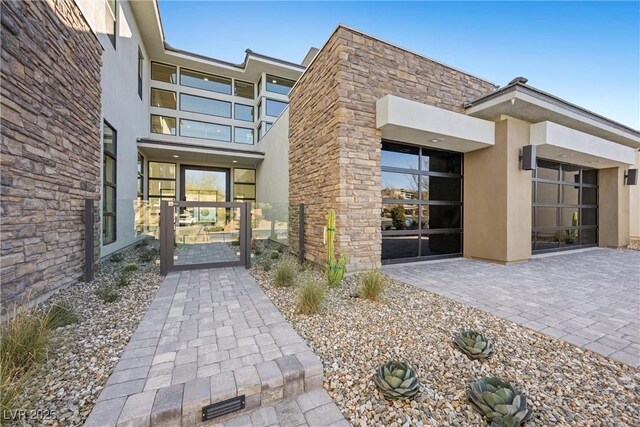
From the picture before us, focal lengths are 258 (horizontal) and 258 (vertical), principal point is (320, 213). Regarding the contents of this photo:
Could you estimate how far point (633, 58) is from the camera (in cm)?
778

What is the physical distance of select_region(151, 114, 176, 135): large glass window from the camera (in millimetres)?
13094

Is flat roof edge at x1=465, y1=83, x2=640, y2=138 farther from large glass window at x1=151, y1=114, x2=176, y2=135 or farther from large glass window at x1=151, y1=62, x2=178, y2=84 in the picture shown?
large glass window at x1=151, y1=62, x2=178, y2=84

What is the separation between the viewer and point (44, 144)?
12.0 ft

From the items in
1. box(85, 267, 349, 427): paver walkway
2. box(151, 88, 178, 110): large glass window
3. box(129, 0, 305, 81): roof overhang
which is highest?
box(129, 0, 305, 81): roof overhang

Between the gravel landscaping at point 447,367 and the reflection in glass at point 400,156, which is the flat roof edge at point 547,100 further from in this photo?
the gravel landscaping at point 447,367

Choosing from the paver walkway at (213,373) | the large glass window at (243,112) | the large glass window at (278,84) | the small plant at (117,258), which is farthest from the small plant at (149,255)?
the large glass window at (278,84)

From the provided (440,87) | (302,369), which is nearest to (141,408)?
(302,369)

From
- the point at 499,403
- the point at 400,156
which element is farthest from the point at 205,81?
the point at 499,403

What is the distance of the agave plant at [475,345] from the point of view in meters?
2.39

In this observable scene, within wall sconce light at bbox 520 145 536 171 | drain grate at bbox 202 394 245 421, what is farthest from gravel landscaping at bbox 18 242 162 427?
wall sconce light at bbox 520 145 536 171

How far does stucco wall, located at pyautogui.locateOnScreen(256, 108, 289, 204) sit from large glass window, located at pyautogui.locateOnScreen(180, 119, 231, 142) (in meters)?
3.45

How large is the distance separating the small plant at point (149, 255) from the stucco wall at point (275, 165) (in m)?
3.97

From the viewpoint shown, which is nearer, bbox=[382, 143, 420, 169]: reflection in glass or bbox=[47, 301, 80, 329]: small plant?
bbox=[47, 301, 80, 329]: small plant

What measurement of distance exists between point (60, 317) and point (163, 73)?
14.4 metres
